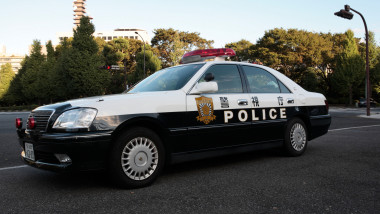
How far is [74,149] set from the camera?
2.95 meters

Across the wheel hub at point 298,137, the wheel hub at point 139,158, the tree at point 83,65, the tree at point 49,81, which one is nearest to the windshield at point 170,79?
the wheel hub at point 139,158

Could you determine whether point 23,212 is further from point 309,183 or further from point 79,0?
point 79,0

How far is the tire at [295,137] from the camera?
4.86 metres

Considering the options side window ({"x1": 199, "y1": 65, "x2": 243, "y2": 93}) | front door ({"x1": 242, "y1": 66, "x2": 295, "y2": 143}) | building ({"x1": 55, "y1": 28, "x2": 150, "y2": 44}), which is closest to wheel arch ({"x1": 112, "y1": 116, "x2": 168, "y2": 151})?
side window ({"x1": 199, "y1": 65, "x2": 243, "y2": 93})

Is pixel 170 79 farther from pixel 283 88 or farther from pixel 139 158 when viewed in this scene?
pixel 283 88

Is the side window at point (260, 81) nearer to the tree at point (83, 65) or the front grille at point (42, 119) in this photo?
the front grille at point (42, 119)

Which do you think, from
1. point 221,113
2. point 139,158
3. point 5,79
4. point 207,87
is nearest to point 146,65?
point 5,79

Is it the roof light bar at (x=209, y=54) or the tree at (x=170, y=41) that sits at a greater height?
the tree at (x=170, y=41)

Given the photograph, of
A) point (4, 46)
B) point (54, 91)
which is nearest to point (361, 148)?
point (54, 91)

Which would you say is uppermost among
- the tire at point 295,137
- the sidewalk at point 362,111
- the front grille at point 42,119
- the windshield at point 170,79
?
the windshield at point 170,79

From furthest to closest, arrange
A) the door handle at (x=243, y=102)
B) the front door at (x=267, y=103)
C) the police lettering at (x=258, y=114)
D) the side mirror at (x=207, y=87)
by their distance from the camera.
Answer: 1. the front door at (x=267, y=103)
2. the door handle at (x=243, y=102)
3. the police lettering at (x=258, y=114)
4. the side mirror at (x=207, y=87)

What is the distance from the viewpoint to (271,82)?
193 inches

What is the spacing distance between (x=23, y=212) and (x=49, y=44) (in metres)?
50.6

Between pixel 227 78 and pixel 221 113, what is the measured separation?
0.59 m
